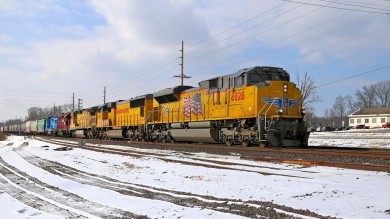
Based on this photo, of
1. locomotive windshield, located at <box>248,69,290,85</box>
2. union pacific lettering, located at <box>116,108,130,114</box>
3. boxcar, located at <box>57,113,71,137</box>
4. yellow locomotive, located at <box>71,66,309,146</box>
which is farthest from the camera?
boxcar, located at <box>57,113,71,137</box>

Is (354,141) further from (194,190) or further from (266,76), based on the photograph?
(194,190)

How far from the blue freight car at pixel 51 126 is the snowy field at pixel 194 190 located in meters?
48.2

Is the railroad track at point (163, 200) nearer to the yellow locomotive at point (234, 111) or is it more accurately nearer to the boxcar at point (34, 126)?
the yellow locomotive at point (234, 111)

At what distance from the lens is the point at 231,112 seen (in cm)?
1788

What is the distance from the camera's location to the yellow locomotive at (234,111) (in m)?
16.0

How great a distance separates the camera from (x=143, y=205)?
6137 mm

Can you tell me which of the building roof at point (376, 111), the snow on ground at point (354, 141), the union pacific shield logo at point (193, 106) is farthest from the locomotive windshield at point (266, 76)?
the building roof at point (376, 111)

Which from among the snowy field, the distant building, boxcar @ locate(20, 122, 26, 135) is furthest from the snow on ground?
boxcar @ locate(20, 122, 26, 135)

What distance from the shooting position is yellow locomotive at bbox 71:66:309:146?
16.0m

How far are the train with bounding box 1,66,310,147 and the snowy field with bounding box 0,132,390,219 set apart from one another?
5.25 metres

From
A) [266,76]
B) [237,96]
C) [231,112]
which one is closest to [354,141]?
[266,76]

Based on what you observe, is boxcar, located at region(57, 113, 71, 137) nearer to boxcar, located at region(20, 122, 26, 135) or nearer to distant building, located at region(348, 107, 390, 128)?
boxcar, located at region(20, 122, 26, 135)

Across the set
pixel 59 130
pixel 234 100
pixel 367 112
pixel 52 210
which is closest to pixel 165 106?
pixel 234 100

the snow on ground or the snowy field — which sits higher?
the snow on ground
